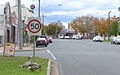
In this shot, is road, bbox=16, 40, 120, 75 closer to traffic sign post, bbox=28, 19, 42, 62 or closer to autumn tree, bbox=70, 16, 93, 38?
traffic sign post, bbox=28, 19, 42, 62

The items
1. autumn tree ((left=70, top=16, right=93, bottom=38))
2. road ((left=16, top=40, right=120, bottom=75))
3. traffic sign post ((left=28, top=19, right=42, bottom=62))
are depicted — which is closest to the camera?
road ((left=16, top=40, right=120, bottom=75))

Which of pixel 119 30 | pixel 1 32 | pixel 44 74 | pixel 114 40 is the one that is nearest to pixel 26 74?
pixel 44 74

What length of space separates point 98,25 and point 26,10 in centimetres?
3213

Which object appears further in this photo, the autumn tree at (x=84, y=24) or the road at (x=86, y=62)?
the autumn tree at (x=84, y=24)

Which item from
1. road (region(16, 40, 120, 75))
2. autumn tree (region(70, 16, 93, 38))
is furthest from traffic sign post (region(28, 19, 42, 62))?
autumn tree (region(70, 16, 93, 38))

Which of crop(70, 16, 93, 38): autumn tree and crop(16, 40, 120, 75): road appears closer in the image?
crop(16, 40, 120, 75): road

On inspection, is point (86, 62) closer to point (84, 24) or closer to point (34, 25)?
point (34, 25)

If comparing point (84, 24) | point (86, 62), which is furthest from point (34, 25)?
point (84, 24)

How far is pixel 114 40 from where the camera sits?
207 ft

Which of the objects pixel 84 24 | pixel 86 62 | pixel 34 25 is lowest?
pixel 86 62

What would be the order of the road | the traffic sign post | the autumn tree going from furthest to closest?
the autumn tree → the traffic sign post → the road

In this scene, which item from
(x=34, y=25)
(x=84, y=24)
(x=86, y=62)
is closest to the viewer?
(x=34, y=25)

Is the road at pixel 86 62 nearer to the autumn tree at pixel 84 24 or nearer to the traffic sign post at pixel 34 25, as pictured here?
the traffic sign post at pixel 34 25

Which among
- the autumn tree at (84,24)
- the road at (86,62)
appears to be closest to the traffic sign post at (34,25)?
the road at (86,62)
